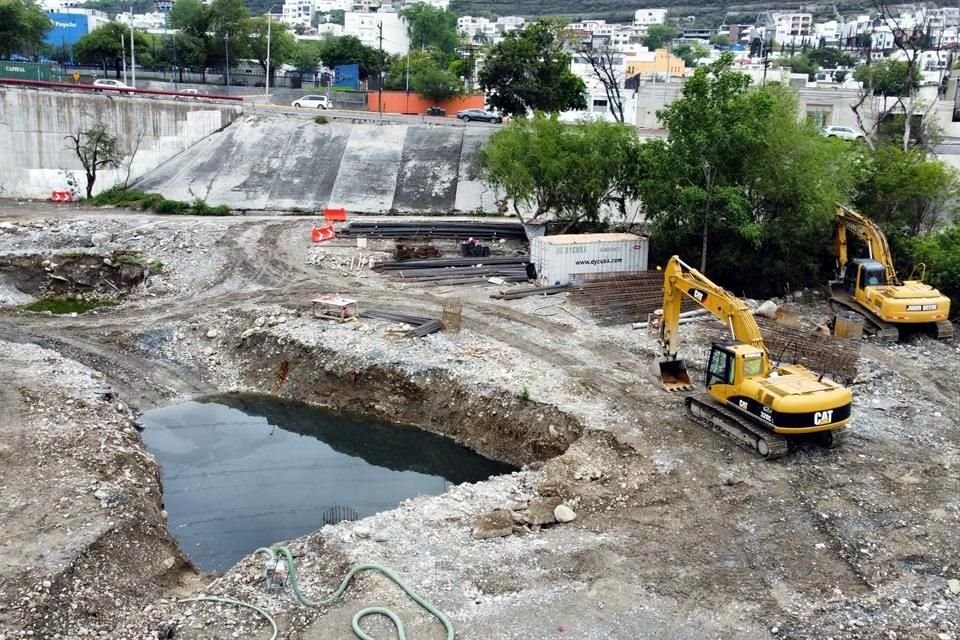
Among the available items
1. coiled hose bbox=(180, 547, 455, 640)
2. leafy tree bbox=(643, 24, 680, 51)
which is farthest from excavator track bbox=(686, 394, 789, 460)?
leafy tree bbox=(643, 24, 680, 51)

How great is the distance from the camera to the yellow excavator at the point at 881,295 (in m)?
23.7

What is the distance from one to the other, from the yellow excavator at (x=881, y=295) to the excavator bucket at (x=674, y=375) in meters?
7.57

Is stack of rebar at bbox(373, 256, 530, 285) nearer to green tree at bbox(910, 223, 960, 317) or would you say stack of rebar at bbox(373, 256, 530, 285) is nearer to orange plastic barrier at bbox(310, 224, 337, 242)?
orange plastic barrier at bbox(310, 224, 337, 242)

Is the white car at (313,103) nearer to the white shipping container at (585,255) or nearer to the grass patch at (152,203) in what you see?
the grass patch at (152,203)

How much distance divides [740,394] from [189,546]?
11106mm

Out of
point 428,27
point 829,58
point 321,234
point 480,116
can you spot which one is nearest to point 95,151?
point 321,234

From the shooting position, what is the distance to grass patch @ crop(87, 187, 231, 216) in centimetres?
3875

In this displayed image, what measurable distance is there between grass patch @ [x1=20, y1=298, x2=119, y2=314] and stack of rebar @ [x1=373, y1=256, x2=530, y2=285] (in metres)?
9.46

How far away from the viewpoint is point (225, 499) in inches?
696

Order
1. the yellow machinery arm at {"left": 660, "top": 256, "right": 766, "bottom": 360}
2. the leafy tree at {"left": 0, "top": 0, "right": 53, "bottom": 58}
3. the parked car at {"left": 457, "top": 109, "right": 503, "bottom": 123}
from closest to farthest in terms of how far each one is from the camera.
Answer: the yellow machinery arm at {"left": 660, "top": 256, "right": 766, "bottom": 360}
the parked car at {"left": 457, "top": 109, "right": 503, "bottom": 123}
the leafy tree at {"left": 0, "top": 0, "right": 53, "bottom": 58}

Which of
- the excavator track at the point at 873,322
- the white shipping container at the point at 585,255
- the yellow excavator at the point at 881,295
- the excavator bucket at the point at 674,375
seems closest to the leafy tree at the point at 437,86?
the white shipping container at the point at 585,255

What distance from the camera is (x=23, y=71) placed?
50.9 meters

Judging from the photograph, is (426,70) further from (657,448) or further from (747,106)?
(657,448)

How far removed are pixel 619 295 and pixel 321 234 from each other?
503 inches
